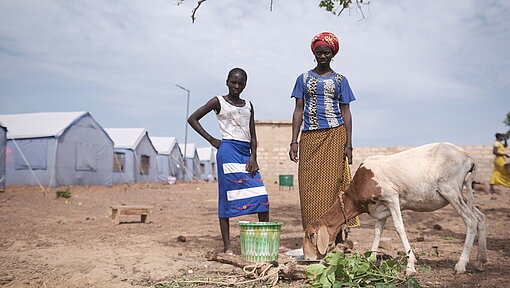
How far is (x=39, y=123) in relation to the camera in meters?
18.2

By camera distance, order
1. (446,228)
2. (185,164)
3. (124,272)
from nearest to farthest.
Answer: (124,272) < (446,228) < (185,164)

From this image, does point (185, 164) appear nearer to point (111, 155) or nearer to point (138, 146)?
point (138, 146)

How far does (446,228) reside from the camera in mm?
6652

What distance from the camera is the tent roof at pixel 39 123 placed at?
1692cm

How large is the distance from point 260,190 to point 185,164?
28244mm

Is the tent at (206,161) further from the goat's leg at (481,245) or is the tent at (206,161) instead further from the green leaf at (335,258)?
the green leaf at (335,258)

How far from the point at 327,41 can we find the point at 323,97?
20.9 inches

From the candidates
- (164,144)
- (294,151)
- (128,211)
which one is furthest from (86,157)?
(294,151)

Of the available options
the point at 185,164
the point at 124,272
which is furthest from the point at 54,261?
the point at 185,164

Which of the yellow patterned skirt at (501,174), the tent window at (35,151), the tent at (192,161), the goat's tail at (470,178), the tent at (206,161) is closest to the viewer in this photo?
the goat's tail at (470,178)

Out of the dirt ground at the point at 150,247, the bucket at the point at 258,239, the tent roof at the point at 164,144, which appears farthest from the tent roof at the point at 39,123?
the bucket at the point at 258,239

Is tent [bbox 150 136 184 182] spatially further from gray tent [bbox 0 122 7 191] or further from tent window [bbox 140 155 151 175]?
gray tent [bbox 0 122 7 191]

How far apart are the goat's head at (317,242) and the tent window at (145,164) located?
22.3 metres

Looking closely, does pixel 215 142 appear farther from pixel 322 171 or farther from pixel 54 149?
pixel 54 149
